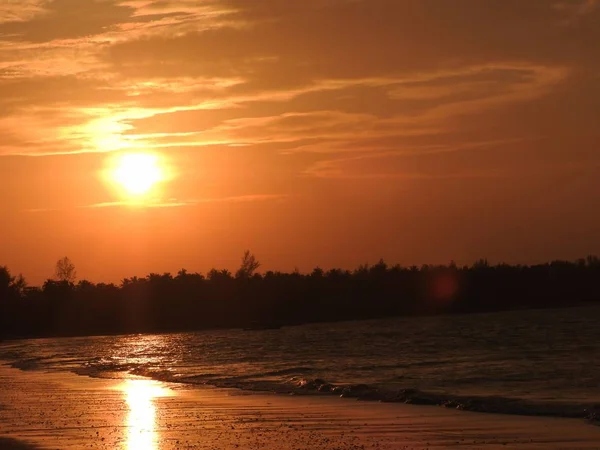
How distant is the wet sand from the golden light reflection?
0.03 m

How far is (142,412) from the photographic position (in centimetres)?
2584

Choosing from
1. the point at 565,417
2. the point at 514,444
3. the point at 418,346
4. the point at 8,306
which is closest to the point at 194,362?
the point at 418,346

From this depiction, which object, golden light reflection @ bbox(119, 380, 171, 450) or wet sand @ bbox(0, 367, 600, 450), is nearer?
wet sand @ bbox(0, 367, 600, 450)

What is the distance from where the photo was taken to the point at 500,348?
66.6 m

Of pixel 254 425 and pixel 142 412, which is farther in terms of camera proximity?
pixel 142 412

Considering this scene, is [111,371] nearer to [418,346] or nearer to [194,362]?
[194,362]

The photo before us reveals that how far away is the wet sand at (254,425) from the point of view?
19969 mm

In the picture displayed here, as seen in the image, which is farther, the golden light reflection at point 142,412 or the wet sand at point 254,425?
the golden light reflection at point 142,412

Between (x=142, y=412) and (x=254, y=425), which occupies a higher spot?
(x=142, y=412)

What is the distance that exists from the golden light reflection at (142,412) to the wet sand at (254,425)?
0.03m

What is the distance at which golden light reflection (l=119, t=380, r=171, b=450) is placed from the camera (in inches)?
798

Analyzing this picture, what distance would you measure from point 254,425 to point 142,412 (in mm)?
4316

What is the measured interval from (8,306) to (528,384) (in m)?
177

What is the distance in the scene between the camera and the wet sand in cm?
1997
